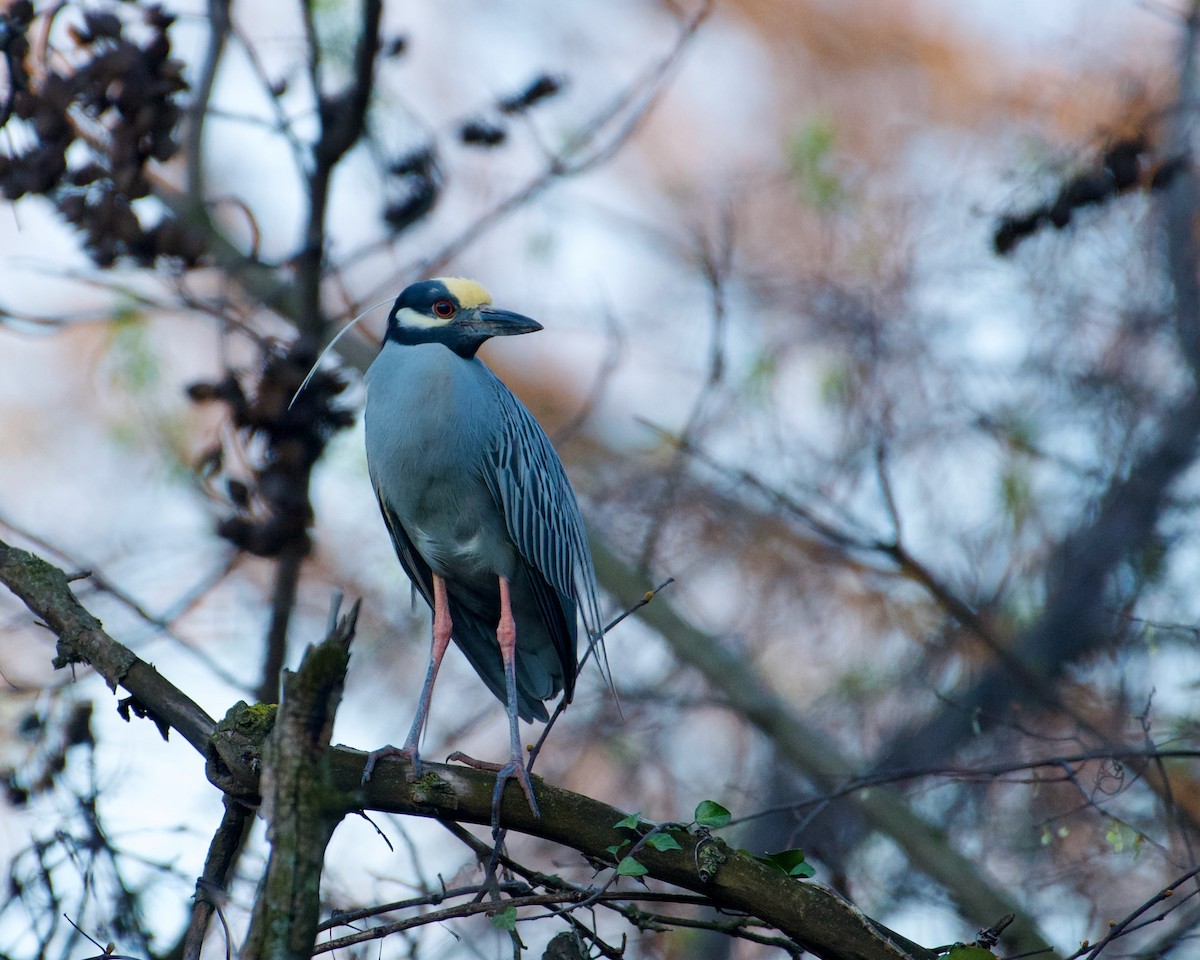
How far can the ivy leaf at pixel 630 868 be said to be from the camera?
7.99 ft

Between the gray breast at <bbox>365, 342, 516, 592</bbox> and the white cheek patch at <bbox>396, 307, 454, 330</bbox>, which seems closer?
the gray breast at <bbox>365, 342, 516, 592</bbox>

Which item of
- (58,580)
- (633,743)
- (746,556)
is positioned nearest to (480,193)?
(746,556)

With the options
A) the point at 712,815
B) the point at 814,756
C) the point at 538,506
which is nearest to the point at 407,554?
the point at 538,506

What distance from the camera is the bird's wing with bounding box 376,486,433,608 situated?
3.65 metres

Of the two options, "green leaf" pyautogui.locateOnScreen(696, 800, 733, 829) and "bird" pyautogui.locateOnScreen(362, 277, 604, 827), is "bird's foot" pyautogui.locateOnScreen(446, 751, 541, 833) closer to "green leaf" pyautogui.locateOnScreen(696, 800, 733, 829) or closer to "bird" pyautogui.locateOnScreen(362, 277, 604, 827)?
"green leaf" pyautogui.locateOnScreen(696, 800, 733, 829)

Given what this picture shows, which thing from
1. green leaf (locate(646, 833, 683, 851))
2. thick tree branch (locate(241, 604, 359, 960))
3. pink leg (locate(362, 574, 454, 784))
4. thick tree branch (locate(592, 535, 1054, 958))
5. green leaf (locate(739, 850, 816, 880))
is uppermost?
thick tree branch (locate(592, 535, 1054, 958))

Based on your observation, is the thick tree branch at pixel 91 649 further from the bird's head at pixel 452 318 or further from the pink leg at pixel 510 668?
the bird's head at pixel 452 318

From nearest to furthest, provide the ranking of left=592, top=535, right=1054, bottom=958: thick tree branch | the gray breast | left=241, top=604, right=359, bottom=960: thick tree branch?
left=241, top=604, right=359, bottom=960: thick tree branch → the gray breast → left=592, top=535, right=1054, bottom=958: thick tree branch

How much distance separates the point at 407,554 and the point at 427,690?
47 cm

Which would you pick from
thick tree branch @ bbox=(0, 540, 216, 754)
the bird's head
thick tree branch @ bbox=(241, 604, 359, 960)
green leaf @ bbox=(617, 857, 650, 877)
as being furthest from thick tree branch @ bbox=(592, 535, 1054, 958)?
thick tree branch @ bbox=(241, 604, 359, 960)

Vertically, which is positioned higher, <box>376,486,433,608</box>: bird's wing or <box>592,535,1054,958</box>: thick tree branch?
<box>592,535,1054,958</box>: thick tree branch

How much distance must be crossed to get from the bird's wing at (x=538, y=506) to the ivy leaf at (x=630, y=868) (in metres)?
1.05

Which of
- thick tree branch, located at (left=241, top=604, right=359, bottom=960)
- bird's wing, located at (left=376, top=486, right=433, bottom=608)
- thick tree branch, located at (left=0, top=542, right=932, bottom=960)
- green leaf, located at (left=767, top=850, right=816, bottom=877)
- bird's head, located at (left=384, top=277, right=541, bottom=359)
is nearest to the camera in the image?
thick tree branch, located at (left=241, top=604, right=359, bottom=960)

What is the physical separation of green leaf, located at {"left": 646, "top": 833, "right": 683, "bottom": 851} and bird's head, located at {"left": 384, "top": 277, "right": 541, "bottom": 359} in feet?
5.63
